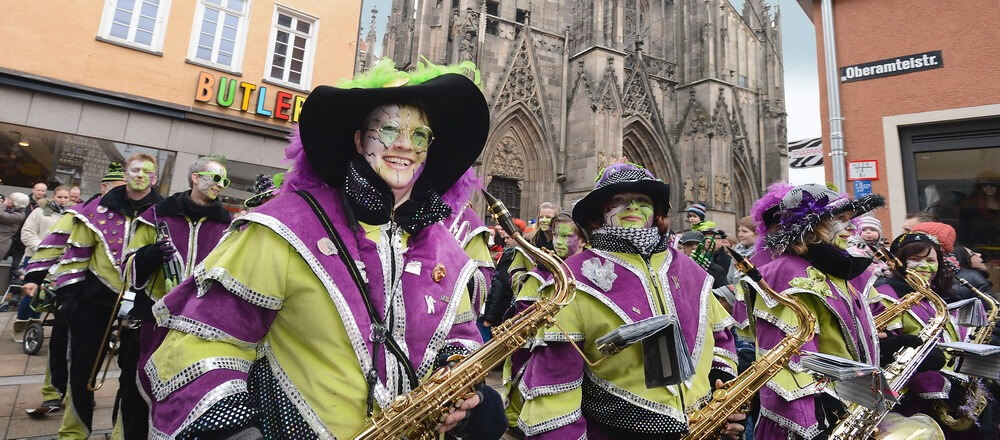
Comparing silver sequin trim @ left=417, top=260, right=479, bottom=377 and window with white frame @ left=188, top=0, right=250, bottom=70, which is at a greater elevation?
window with white frame @ left=188, top=0, right=250, bottom=70

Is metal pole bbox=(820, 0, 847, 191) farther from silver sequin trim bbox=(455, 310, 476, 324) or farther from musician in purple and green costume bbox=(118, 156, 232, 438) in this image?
musician in purple and green costume bbox=(118, 156, 232, 438)

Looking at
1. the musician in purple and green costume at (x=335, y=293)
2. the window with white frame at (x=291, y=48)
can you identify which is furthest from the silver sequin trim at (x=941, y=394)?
→ the window with white frame at (x=291, y=48)

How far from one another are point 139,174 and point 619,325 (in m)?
4.10

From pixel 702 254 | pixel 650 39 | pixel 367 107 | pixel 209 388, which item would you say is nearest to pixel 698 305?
pixel 367 107

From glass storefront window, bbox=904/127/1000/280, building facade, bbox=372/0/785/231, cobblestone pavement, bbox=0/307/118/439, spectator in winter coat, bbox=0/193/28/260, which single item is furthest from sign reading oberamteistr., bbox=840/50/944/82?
spectator in winter coat, bbox=0/193/28/260

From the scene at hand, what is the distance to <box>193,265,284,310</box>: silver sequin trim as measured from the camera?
127 cm

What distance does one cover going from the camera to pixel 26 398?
4469 millimetres

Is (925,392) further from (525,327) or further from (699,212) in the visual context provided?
(699,212)

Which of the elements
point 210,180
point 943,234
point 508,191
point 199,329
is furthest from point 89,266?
point 508,191

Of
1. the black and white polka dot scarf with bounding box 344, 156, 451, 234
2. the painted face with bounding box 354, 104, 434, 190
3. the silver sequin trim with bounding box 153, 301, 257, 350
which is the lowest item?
the silver sequin trim with bounding box 153, 301, 257, 350

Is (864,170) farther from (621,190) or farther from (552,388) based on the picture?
(552,388)

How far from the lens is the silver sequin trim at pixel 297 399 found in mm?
1320

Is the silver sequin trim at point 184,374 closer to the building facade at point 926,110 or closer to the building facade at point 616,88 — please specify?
the building facade at point 926,110

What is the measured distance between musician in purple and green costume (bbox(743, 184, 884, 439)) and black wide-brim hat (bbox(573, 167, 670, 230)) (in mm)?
813
